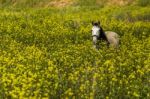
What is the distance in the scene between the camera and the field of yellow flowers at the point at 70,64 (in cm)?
1320

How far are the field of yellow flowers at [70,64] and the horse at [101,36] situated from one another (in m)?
0.43

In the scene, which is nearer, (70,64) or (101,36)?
(70,64)

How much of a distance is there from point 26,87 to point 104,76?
344 cm

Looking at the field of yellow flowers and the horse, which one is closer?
the field of yellow flowers

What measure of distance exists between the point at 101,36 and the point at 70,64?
5.16m

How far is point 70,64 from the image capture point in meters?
17.3

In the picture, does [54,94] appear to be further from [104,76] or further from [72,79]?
[104,76]

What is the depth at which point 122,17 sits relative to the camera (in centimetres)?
3478

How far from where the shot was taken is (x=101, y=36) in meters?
22.1

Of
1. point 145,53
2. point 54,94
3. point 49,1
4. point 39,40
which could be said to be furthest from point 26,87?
point 49,1

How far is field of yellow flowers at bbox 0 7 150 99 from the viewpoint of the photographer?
43.3 feet

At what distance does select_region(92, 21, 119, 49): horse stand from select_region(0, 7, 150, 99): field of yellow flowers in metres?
0.43

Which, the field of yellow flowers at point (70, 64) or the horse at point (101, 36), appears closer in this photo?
the field of yellow flowers at point (70, 64)

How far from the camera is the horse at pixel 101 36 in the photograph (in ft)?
70.8
